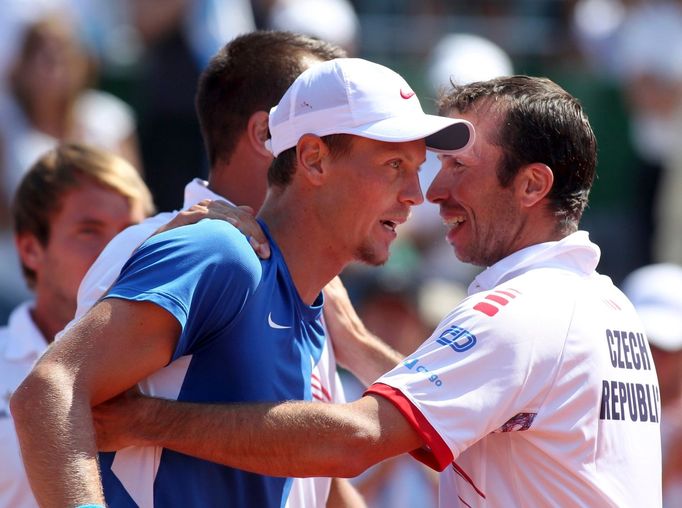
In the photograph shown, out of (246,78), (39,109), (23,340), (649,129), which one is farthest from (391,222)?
(649,129)

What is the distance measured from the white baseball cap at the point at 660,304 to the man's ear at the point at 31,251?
11.0 ft

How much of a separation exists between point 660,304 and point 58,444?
14.8 ft

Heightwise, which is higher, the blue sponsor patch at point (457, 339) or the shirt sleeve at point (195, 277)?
the shirt sleeve at point (195, 277)

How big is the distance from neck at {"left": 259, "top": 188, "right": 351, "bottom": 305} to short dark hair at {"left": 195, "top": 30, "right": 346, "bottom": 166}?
0.53m

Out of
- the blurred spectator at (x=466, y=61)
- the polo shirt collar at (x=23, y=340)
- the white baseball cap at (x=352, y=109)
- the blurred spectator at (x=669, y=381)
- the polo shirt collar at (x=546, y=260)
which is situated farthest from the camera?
the blurred spectator at (x=466, y=61)

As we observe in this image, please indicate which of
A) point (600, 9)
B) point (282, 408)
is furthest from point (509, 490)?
point (600, 9)

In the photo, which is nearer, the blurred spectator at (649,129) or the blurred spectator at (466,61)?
the blurred spectator at (466,61)

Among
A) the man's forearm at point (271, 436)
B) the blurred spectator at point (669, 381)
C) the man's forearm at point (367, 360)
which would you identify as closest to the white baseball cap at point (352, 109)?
the man's forearm at point (271, 436)

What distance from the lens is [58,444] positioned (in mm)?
2807

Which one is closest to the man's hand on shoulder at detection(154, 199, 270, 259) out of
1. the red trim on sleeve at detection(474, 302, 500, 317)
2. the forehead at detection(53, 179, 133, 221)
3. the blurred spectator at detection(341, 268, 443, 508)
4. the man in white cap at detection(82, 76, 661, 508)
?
the man in white cap at detection(82, 76, 661, 508)

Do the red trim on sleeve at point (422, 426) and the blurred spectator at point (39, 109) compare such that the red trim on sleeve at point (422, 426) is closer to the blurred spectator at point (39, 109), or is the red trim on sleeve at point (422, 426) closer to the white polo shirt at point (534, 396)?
the white polo shirt at point (534, 396)

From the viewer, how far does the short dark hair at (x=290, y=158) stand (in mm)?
3322

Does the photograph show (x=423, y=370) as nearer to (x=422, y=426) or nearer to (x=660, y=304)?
(x=422, y=426)

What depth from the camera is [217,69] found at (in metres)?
3.99
